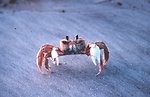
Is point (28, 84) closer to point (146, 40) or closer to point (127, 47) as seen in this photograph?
point (127, 47)

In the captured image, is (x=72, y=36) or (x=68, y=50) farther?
(x=72, y=36)

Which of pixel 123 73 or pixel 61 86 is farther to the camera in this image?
pixel 123 73

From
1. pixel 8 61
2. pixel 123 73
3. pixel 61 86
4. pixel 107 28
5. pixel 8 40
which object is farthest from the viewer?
pixel 107 28

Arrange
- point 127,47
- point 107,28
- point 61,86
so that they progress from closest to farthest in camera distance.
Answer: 1. point 61,86
2. point 127,47
3. point 107,28

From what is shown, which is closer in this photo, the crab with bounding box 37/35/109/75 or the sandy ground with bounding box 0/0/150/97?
the sandy ground with bounding box 0/0/150/97

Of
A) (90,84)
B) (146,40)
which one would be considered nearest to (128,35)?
(146,40)

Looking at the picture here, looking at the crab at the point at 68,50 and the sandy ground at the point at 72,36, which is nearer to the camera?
the sandy ground at the point at 72,36

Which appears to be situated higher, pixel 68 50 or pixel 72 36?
pixel 68 50

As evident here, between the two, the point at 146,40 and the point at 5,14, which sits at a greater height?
the point at 5,14
